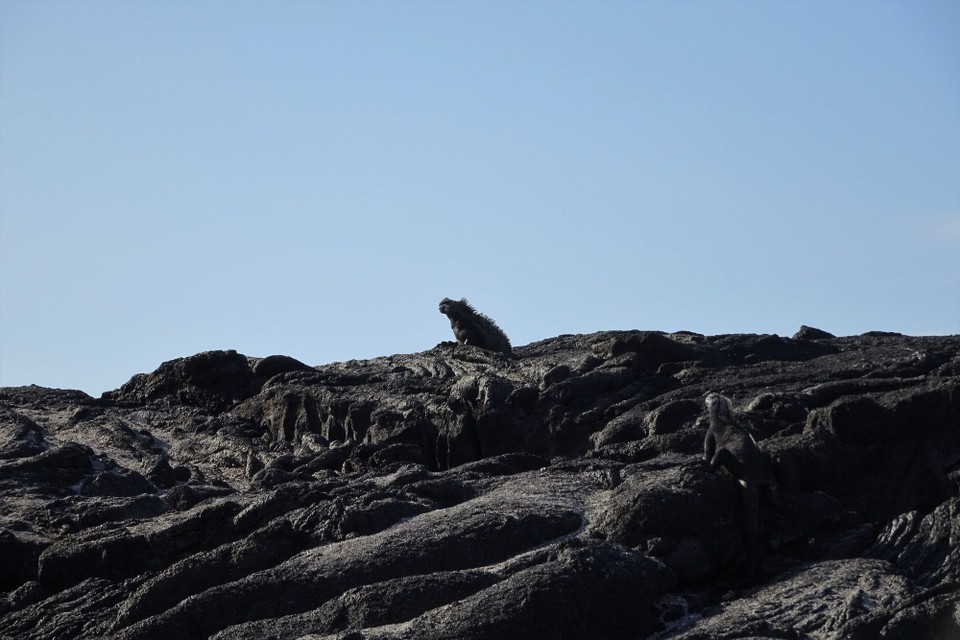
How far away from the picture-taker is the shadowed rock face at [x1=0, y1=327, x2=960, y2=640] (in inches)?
761

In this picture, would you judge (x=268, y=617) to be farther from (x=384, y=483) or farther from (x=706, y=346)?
(x=706, y=346)

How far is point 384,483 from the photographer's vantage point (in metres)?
25.1

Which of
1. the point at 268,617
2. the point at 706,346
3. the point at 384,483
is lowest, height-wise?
the point at 268,617

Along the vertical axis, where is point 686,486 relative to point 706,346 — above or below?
below

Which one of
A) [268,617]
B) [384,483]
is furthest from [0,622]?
[384,483]

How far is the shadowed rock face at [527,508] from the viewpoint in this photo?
19.3 meters

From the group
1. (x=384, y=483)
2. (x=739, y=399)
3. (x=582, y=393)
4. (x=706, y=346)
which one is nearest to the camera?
(x=384, y=483)

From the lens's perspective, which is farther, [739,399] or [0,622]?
[739,399]

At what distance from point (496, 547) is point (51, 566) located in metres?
6.87

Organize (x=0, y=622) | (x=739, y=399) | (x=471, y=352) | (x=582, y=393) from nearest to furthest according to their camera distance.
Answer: (x=0, y=622), (x=739, y=399), (x=582, y=393), (x=471, y=352)

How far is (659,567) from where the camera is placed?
20.2m

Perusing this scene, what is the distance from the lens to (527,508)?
22.3m

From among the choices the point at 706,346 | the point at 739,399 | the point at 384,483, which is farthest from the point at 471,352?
the point at 384,483

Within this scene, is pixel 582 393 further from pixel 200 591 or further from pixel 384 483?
pixel 200 591
